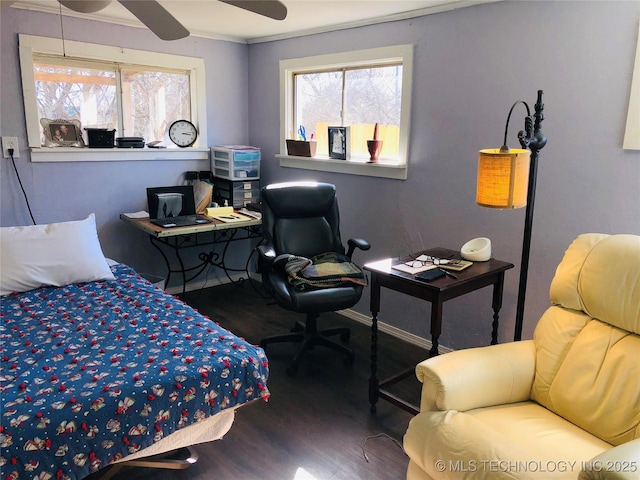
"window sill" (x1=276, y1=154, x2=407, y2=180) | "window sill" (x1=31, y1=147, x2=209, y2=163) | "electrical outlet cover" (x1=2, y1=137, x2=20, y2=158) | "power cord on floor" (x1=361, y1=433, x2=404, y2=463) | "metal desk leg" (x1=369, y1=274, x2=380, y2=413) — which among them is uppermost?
"electrical outlet cover" (x1=2, y1=137, x2=20, y2=158)

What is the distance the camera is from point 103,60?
3570 mm

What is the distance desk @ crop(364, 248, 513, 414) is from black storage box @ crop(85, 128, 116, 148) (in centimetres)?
230

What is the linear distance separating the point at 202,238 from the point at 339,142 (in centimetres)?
150

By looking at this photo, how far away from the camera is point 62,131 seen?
3.51 metres

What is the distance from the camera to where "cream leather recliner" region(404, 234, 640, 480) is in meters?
1.60

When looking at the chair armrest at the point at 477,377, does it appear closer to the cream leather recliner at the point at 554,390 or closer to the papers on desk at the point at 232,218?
the cream leather recliner at the point at 554,390

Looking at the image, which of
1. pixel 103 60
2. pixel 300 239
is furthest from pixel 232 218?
pixel 103 60

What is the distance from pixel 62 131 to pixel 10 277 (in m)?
1.33

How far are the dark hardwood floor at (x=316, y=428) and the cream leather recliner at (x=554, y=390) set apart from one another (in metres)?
0.45

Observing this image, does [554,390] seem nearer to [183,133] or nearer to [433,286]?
[433,286]

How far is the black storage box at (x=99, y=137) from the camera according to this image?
11.7 ft

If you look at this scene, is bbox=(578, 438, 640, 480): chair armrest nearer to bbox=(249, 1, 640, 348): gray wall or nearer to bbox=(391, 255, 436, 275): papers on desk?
bbox=(391, 255, 436, 275): papers on desk

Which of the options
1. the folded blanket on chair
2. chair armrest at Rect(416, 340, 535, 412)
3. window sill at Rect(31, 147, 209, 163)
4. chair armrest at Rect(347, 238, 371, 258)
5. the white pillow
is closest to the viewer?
chair armrest at Rect(416, 340, 535, 412)

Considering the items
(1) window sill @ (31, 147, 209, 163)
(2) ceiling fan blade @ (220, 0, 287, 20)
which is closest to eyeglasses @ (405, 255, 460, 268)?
(2) ceiling fan blade @ (220, 0, 287, 20)
